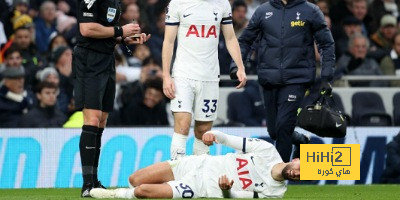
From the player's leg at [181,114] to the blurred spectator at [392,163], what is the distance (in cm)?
471

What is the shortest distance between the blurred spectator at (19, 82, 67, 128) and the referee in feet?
14.4

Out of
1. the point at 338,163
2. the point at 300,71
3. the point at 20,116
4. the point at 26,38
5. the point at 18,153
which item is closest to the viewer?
the point at 338,163

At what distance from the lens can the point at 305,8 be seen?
13.5 metres

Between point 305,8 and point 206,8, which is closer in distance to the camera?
point 206,8

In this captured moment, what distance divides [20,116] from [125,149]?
1893 millimetres

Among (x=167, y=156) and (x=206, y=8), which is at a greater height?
(x=206, y=8)

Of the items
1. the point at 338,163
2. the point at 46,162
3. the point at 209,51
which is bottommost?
the point at 46,162

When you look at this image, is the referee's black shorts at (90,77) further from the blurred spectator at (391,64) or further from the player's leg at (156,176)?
the blurred spectator at (391,64)

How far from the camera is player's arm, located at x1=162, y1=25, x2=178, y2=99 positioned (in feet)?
40.0

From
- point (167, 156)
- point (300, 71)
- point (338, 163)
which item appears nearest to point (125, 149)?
point (167, 156)

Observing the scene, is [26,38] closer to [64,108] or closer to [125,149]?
[64,108]

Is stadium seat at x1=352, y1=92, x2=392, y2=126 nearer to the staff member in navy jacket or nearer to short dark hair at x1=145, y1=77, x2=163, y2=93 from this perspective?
short dark hair at x1=145, y1=77, x2=163, y2=93

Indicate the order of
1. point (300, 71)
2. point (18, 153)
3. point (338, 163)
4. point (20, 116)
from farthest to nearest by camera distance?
1. point (20, 116)
2. point (18, 153)
3. point (300, 71)
4. point (338, 163)

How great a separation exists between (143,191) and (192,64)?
5.60ft
